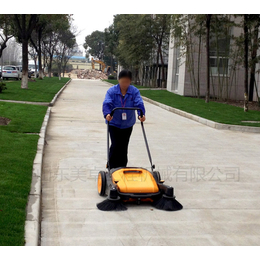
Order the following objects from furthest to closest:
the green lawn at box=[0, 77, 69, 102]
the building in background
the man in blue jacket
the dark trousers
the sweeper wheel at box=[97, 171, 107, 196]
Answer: the building in background, the green lawn at box=[0, 77, 69, 102], the dark trousers, the man in blue jacket, the sweeper wheel at box=[97, 171, 107, 196]

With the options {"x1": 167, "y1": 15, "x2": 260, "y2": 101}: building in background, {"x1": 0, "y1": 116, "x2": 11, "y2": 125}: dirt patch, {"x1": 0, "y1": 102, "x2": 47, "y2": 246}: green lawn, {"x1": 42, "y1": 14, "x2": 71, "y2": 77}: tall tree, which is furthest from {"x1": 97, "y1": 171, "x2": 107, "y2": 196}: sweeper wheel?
{"x1": 42, "y1": 14, "x2": 71, "y2": 77}: tall tree

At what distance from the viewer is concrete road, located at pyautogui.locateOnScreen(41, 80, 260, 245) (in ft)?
13.9

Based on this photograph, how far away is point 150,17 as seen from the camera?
36.0 meters

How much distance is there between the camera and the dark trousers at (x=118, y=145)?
226 inches

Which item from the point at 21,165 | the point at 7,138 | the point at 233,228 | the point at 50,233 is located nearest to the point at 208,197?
the point at 233,228

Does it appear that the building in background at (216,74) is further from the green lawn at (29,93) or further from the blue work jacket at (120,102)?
the blue work jacket at (120,102)

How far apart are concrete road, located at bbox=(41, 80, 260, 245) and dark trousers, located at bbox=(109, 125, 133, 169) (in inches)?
20.0

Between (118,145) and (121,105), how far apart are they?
23.7 inches

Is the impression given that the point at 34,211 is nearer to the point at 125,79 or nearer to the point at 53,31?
the point at 125,79

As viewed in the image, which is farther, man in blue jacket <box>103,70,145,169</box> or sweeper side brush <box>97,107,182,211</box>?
man in blue jacket <box>103,70,145,169</box>

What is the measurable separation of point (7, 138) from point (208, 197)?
15.2ft

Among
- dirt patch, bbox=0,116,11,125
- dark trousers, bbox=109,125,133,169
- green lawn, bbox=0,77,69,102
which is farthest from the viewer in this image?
green lawn, bbox=0,77,69,102

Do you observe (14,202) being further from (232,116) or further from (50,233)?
(232,116)

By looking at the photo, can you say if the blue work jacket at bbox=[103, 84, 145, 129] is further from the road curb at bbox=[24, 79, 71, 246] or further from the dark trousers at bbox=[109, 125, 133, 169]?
the road curb at bbox=[24, 79, 71, 246]
